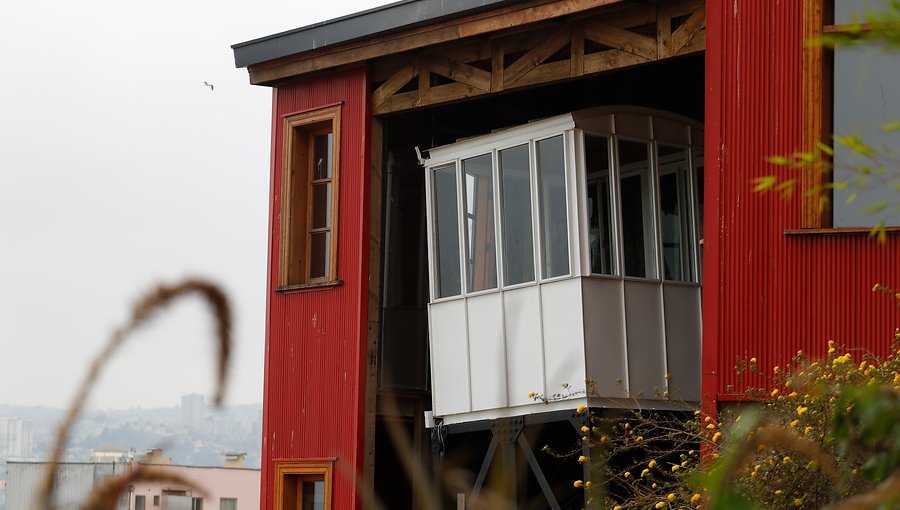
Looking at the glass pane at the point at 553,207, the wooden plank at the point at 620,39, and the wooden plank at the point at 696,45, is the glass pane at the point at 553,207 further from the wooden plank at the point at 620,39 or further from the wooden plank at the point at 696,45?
the wooden plank at the point at 696,45

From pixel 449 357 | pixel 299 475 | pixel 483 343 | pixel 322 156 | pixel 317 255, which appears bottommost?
pixel 299 475

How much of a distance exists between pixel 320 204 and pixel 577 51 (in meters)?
3.63

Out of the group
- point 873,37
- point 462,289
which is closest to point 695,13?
point 462,289

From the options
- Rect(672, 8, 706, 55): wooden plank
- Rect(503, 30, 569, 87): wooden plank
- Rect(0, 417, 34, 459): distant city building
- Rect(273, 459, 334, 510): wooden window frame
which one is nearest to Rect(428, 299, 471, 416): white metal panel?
Rect(273, 459, 334, 510): wooden window frame

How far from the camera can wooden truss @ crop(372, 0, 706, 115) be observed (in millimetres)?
10688

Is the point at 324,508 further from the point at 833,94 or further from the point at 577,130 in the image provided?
the point at 833,94

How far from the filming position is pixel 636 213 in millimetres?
11812

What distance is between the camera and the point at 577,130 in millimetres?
11406

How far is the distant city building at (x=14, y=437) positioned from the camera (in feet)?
3.97

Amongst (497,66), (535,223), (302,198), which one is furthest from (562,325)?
(302,198)

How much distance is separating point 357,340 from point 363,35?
3048 mm

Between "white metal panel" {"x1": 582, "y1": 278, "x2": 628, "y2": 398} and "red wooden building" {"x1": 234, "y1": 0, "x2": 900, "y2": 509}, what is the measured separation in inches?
0.9

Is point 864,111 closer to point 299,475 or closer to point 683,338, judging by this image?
point 683,338

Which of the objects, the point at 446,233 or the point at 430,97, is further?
the point at 446,233
